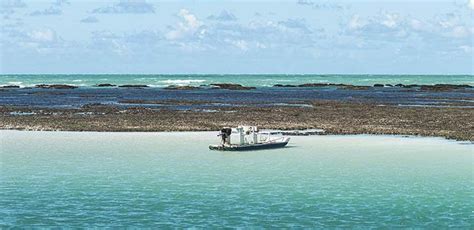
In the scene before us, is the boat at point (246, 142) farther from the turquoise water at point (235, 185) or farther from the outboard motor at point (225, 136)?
the turquoise water at point (235, 185)

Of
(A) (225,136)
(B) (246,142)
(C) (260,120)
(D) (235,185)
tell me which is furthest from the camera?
(C) (260,120)

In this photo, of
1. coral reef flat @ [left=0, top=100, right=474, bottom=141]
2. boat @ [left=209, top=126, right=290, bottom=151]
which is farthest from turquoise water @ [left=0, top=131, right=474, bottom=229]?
coral reef flat @ [left=0, top=100, right=474, bottom=141]

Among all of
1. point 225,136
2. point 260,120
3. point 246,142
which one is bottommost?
point 260,120

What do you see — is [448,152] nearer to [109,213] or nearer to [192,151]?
[192,151]

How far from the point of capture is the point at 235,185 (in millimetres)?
27875

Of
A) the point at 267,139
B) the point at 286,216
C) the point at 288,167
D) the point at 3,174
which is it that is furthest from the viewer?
the point at 267,139

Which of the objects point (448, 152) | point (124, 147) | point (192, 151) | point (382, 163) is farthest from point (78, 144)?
point (448, 152)

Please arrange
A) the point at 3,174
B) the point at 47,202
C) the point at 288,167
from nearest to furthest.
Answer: the point at 47,202, the point at 3,174, the point at 288,167

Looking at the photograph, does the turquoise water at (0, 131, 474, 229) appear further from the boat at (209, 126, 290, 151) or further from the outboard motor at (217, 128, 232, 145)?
the outboard motor at (217, 128, 232, 145)

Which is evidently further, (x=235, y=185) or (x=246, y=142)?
(x=246, y=142)

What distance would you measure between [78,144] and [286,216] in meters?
22.5

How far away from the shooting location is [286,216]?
22375mm

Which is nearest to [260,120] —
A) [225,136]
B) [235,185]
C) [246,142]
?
[246,142]

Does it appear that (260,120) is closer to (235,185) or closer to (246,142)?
(246,142)
